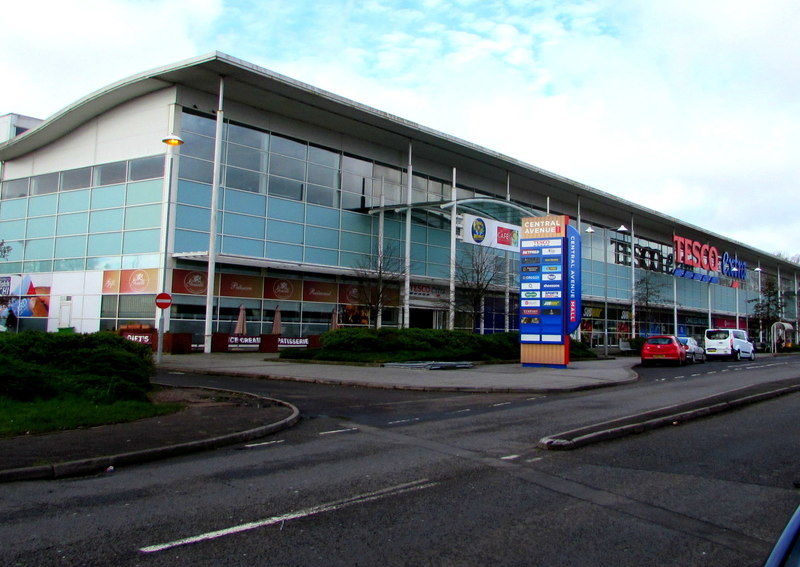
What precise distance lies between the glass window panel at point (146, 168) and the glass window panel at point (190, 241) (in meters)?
3.12

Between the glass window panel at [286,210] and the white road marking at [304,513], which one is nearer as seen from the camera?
the white road marking at [304,513]

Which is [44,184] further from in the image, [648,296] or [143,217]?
[648,296]

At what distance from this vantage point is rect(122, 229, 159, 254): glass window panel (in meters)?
30.0

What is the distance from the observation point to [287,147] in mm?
33750

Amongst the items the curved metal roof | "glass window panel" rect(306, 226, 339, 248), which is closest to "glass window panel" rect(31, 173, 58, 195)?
the curved metal roof

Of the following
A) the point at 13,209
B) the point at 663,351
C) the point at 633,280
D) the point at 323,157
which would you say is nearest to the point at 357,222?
the point at 323,157

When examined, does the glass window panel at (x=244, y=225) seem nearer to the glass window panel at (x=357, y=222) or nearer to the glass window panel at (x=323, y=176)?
the glass window panel at (x=323, y=176)

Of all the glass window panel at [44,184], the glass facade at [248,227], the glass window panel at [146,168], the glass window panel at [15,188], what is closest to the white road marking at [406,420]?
the glass facade at [248,227]

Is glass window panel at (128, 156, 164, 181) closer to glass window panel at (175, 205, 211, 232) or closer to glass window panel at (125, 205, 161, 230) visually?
glass window panel at (125, 205, 161, 230)

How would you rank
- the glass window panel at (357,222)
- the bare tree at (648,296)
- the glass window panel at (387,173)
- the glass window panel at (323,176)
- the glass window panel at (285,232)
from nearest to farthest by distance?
the glass window panel at (285,232) < the glass window panel at (323,176) < the glass window panel at (357,222) < the glass window panel at (387,173) < the bare tree at (648,296)

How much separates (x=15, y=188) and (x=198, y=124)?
49.9 feet

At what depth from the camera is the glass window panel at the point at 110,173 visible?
32.1m

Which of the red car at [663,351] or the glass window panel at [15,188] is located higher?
the glass window panel at [15,188]

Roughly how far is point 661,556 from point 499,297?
39.6 meters
